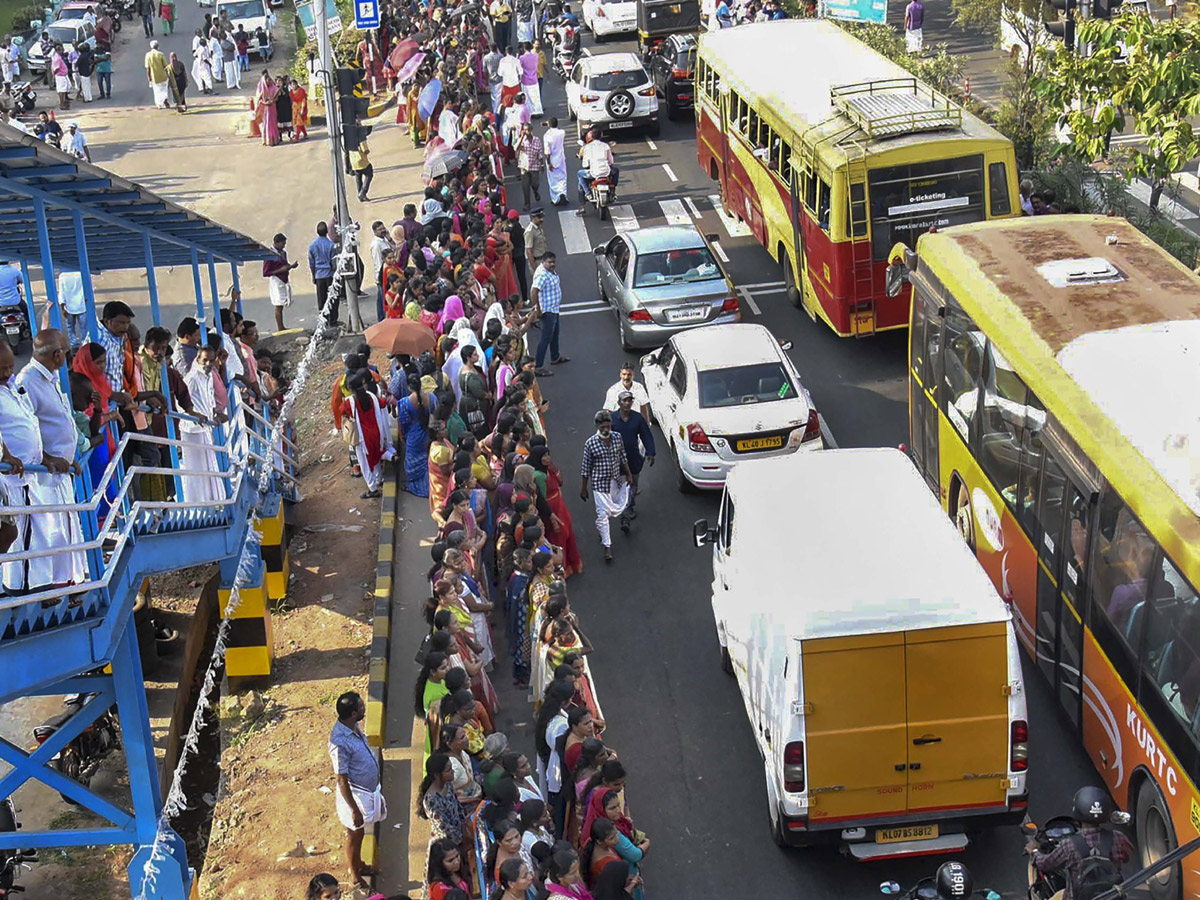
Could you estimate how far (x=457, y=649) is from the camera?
10438 millimetres

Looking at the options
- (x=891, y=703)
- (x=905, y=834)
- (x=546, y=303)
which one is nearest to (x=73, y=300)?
(x=546, y=303)

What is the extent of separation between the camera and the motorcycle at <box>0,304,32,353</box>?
23.2 meters

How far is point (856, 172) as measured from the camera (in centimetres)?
1695

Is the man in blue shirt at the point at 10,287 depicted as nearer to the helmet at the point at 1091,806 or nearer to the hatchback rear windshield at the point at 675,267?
the hatchback rear windshield at the point at 675,267

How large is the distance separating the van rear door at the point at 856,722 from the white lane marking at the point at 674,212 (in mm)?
16649

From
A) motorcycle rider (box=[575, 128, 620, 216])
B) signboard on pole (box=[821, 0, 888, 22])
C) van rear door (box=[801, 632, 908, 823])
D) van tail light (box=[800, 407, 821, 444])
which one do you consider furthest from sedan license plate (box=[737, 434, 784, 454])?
signboard on pole (box=[821, 0, 888, 22])

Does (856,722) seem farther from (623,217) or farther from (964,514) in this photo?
(623,217)

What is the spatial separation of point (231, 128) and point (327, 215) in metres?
9.90

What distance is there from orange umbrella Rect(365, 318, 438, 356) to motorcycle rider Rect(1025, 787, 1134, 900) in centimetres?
927

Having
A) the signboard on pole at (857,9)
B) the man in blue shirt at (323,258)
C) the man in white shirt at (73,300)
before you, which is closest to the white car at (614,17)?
the signboard on pole at (857,9)

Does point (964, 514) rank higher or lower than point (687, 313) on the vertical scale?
lower

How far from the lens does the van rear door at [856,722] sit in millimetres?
9156

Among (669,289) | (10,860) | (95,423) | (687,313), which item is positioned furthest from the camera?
(669,289)

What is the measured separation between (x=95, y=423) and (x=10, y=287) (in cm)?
1486
